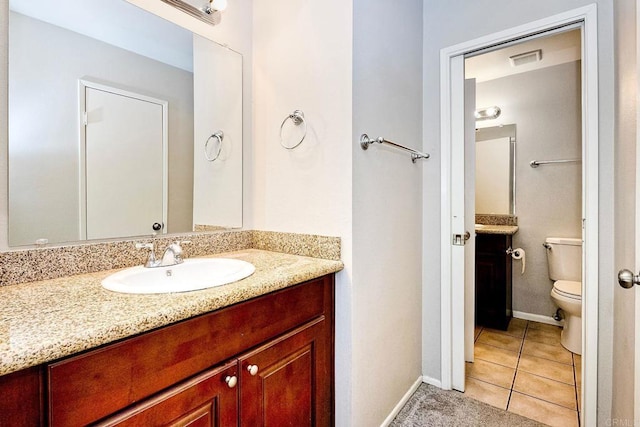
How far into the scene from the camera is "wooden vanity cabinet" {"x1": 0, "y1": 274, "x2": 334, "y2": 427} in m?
0.58

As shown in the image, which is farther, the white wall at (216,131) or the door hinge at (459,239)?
the door hinge at (459,239)

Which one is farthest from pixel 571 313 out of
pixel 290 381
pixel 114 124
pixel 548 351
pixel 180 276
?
pixel 114 124

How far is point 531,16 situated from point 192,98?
68.9 inches

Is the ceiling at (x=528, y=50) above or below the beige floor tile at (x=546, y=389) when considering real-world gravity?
above

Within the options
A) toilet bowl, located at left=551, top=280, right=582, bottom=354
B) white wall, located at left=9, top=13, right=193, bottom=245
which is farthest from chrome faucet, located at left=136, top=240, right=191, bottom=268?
toilet bowl, located at left=551, top=280, right=582, bottom=354

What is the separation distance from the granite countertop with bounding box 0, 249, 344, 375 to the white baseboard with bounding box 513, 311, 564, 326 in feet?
9.32

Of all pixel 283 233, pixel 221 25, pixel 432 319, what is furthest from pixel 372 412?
pixel 221 25

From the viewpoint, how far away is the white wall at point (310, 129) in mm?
1243

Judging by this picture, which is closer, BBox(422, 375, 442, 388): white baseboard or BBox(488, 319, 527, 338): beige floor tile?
BBox(422, 375, 442, 388): white baseboard

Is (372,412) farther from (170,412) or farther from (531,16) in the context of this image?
(531,16)

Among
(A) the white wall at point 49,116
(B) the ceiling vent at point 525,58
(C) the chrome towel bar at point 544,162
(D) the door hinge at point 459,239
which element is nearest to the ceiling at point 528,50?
(B) the ceiling vent at point 525,58

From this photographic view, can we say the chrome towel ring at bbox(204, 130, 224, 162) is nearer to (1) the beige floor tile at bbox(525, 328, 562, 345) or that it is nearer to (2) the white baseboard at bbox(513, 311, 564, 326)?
(1) the beige floor tile at bbox(525, 328, 562, 345)

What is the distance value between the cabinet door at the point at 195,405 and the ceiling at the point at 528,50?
241cm

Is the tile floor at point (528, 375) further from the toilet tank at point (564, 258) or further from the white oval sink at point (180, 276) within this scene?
the white oval sink at point (180, 276)
